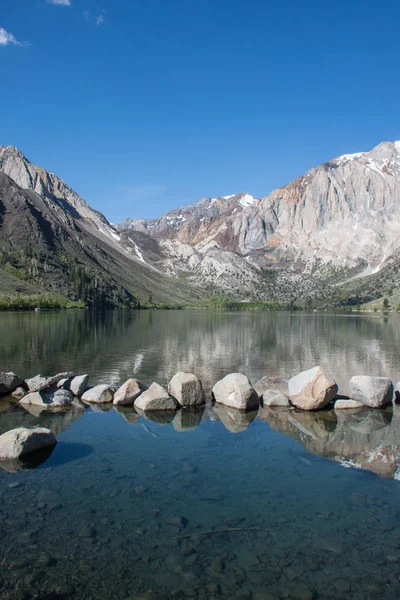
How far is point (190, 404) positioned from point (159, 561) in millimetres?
17693

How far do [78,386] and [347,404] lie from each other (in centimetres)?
1944

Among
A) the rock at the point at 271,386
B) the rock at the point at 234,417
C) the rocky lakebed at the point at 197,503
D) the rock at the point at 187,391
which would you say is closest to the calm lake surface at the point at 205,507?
the rocky lakebed at the point at 197,503

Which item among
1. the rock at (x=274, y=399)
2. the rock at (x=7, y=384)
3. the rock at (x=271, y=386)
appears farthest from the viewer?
the rock at (x=271, y=386)

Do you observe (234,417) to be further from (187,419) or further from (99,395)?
(99,395)

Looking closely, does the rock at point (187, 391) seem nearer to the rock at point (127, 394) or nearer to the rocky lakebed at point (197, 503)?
the rocky lakebed at point (197, 503)

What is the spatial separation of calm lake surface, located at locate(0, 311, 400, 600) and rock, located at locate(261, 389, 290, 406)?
1.32 meters

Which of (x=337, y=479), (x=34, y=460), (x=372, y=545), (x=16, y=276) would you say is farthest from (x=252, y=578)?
(x=16, y=276)

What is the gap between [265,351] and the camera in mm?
64250

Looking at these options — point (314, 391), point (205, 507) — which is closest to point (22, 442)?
point (205, 507)

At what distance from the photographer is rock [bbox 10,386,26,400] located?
30.5 meters

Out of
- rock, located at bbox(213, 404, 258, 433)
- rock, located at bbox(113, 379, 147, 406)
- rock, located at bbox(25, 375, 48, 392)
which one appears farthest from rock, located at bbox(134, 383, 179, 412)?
rock, located at bbox(25, 375, 48, 392)

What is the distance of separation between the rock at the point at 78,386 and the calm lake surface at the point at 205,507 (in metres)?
2.60

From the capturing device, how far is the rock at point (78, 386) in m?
31.4

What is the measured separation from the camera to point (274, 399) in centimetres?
3005
